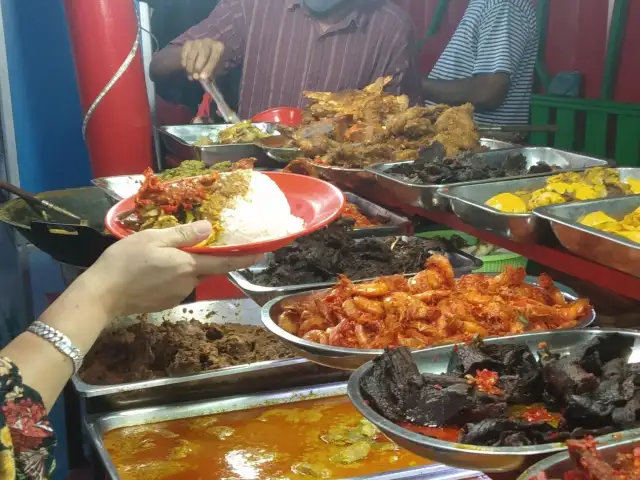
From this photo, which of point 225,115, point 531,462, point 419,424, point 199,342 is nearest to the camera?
point 531,462

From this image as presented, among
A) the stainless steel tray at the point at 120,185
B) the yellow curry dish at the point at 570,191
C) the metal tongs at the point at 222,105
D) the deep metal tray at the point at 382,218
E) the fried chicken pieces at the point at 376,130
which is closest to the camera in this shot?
the yellow curry dish at the point at 570,191

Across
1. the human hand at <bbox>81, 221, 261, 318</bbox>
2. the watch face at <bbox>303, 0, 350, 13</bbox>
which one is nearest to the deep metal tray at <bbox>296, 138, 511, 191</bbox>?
the human hand at <bbox>81, 221, 261, 318</bbox>

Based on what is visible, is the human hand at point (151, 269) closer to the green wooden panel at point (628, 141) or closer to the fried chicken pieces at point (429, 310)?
the fried chicken pieces at point (429, 310)

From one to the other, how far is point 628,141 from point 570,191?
106 inches

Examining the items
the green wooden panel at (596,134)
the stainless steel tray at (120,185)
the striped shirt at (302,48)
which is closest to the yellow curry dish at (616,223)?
the stainless steel tray at (120,185)

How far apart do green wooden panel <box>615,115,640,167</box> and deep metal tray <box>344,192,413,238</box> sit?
7.62ft

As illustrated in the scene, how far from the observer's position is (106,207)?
3.99 metres

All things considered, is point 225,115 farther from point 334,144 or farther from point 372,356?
point 372,356

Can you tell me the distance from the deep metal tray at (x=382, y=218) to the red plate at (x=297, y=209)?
0.56m

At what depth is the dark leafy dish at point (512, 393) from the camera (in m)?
1.39

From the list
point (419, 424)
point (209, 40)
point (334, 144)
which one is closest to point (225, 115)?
point (209, 40)

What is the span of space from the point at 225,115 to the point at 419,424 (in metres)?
3.97

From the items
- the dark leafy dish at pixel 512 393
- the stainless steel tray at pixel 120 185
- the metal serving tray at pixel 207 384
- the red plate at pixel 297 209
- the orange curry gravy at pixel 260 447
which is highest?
the red plate at pixel 297 209

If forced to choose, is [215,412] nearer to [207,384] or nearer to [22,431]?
[207,384]
